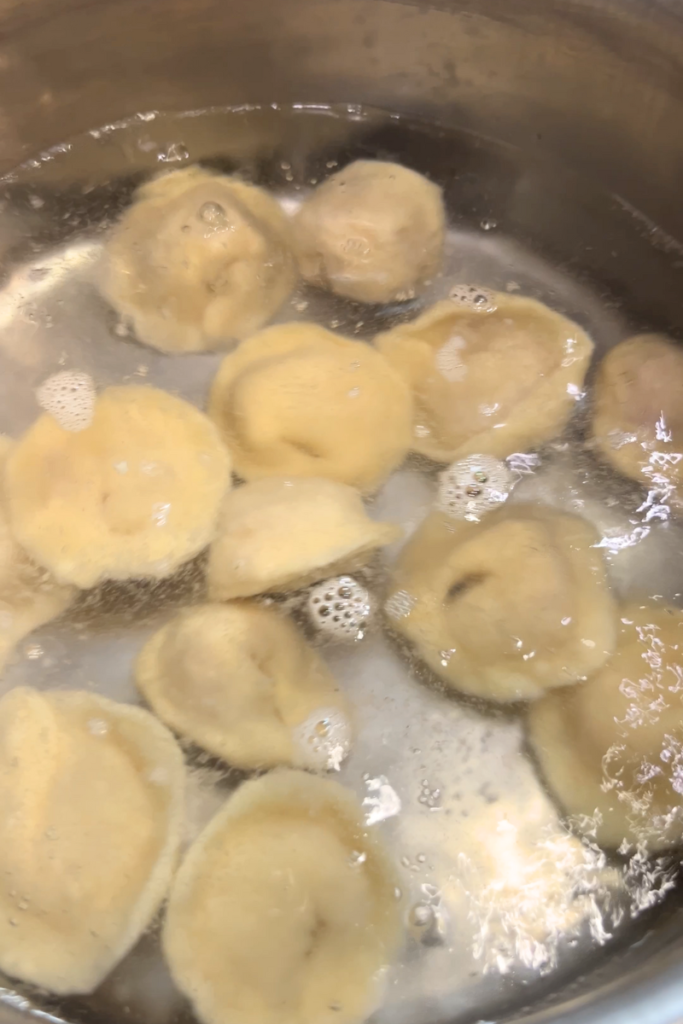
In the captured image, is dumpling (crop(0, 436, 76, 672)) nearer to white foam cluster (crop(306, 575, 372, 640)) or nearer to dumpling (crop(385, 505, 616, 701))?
white foam cluster (crop(306, 575, 372, 640))

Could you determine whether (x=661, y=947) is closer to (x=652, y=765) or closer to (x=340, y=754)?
(x=652, y=765)

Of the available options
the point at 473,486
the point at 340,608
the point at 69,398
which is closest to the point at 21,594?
the point at 69,398

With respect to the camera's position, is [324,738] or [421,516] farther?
[421,516]

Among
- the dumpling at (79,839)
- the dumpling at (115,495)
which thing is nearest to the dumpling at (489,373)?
the dumpling at (115,495)

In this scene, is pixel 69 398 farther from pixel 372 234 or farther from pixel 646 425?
pixel 646 425

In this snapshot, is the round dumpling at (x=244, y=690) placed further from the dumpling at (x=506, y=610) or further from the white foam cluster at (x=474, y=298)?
the white foam cluster at (x=474, y=298)
